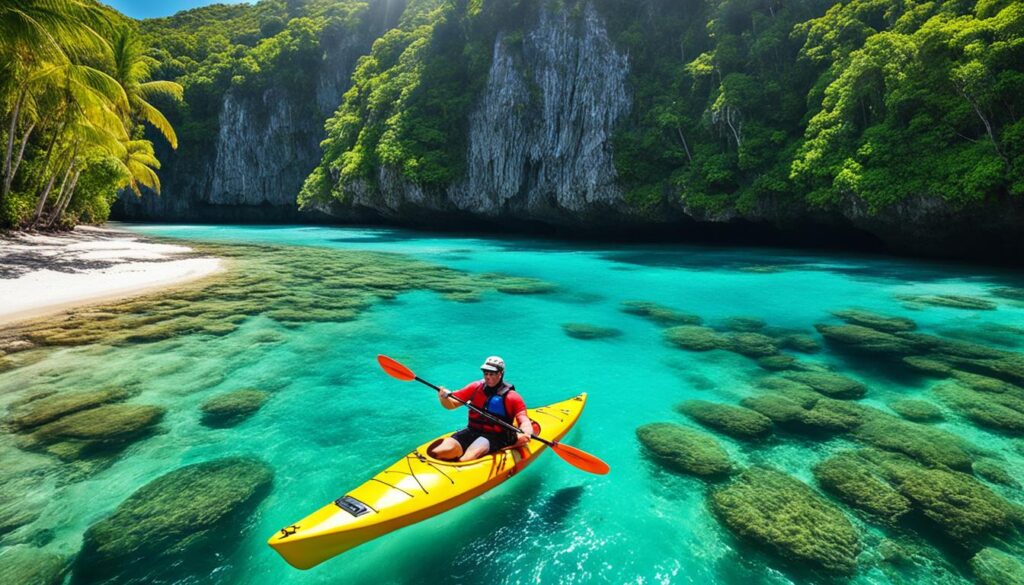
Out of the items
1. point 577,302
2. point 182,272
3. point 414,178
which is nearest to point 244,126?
point 414,178

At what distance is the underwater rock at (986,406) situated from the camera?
648cm

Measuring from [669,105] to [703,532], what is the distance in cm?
2783

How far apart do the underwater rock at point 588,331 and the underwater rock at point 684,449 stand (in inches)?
175

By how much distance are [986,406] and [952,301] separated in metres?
8.47

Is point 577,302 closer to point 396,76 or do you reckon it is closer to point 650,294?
point 650,294

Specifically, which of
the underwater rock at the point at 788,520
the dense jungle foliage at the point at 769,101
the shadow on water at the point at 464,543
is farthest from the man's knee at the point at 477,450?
the dense jungle foliage at the point at 769,101

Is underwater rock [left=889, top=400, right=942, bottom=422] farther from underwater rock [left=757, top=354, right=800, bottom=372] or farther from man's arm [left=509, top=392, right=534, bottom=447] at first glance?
man's arm [left=509, top=392, right=534, bottom=447]

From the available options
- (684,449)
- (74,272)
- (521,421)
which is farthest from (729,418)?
(74,272)

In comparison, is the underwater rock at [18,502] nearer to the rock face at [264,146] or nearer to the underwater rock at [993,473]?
the underwater rock at [993,473]

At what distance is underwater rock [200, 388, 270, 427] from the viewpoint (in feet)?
21.9

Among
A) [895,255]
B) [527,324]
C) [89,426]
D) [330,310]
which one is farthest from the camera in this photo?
[895,255]

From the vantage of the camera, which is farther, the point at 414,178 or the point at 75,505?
the point at 414,178

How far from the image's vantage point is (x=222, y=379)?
8.09 metres

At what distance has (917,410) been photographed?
22.6 feet
